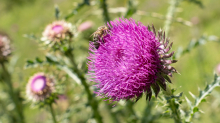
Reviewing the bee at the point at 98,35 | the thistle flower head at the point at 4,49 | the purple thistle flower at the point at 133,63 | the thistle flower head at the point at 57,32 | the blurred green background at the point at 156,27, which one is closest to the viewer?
the purple thistle flower at the point at 133,63

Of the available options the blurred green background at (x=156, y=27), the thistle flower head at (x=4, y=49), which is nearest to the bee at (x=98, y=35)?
the blurred green background at (x=156, y=27)

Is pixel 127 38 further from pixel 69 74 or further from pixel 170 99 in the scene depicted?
pixel 69 74

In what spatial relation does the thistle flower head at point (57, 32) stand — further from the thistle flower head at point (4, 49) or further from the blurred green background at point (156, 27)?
the thistle flower head at point (4, 49)

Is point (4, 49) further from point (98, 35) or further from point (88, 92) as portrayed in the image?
point (98, 35)

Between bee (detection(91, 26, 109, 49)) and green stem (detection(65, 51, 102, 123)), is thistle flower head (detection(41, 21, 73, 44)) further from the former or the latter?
bee (detection(91, 26, 109, 49))

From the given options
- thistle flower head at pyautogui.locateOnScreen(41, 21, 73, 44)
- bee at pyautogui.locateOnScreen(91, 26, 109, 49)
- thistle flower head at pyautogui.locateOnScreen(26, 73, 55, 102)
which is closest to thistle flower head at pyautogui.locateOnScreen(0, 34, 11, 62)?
thistle flower head at pyautogui.locateOnScreen(26, 73, 55, 102)

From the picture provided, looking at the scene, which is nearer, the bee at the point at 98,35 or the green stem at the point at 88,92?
the bee at the point at 98,35

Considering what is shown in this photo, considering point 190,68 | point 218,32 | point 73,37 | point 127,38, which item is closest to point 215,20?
point 218,32

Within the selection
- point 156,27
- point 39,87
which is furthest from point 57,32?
point 156,27
